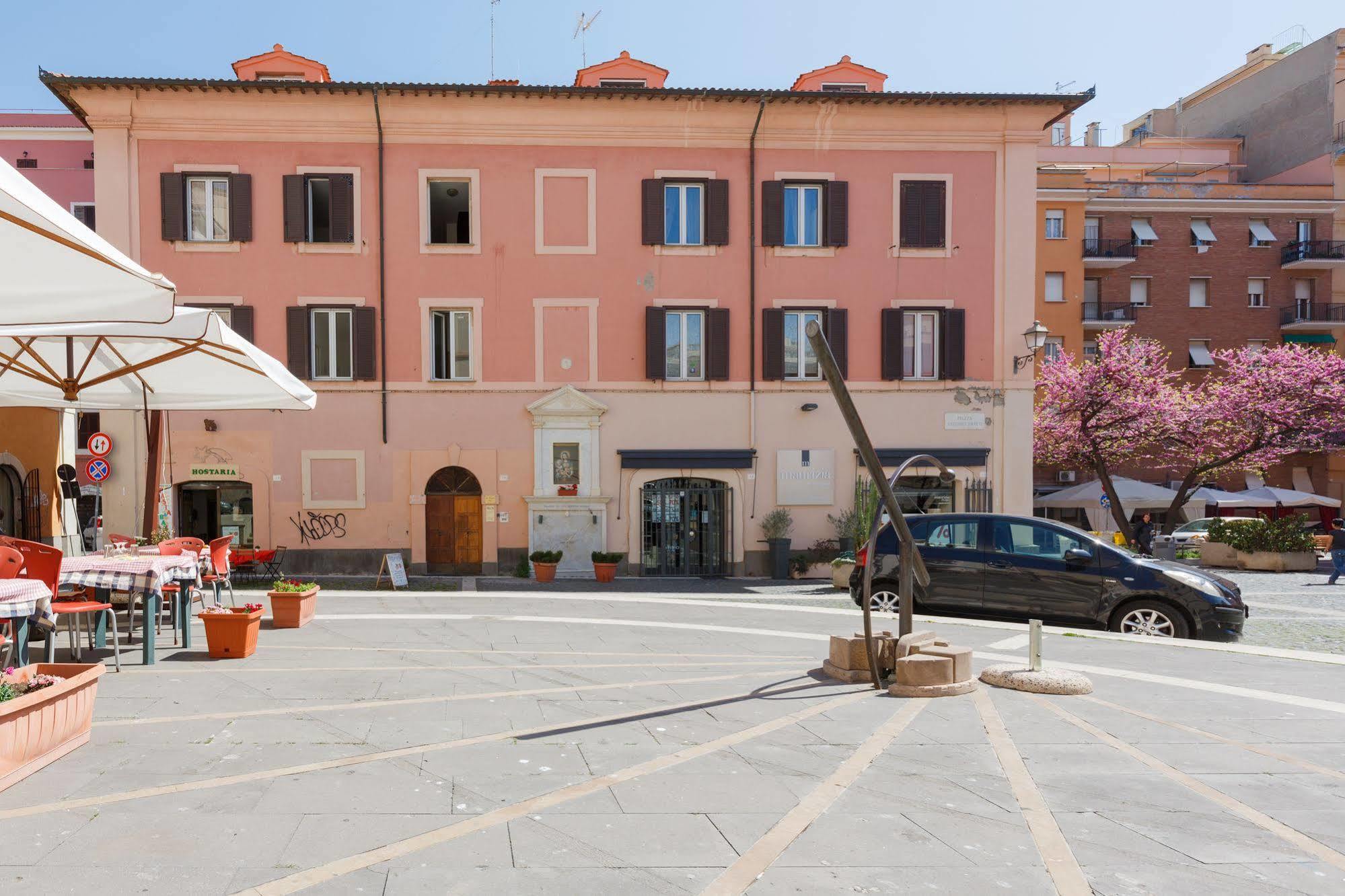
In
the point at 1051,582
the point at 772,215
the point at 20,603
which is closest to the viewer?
the point at 20,603

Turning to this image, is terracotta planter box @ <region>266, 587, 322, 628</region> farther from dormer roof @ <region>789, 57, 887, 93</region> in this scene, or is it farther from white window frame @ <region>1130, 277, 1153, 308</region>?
white window frame @ <region>1130, 277, 1153, 308</region>

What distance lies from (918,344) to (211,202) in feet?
52.4

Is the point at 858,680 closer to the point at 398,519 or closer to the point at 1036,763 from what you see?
the point at 1036,763

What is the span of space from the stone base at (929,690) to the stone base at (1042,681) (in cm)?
47

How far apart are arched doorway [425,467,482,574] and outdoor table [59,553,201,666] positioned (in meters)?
12.1

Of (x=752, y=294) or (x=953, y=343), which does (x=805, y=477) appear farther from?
(x=953, y=343)

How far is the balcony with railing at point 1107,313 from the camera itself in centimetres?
3906

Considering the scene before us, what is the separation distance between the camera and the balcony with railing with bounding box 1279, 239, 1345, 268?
39469 mm

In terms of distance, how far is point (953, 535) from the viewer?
40.9 feet

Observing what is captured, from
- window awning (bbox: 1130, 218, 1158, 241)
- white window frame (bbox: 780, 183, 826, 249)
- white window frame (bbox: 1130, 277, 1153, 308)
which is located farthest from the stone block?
window awning (bbox: 1130, 218, 1158, 241)

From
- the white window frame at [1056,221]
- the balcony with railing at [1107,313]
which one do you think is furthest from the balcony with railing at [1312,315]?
the white window frame at [1056,221]

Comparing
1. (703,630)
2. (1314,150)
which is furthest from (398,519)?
(1314,150)

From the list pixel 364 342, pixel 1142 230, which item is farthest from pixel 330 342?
pixel 1142 230

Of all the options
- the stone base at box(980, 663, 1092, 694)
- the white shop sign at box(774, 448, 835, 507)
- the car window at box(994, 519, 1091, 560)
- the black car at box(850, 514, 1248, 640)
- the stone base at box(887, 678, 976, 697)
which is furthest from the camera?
the white shop sign at box(774, 448, 835, 507)
